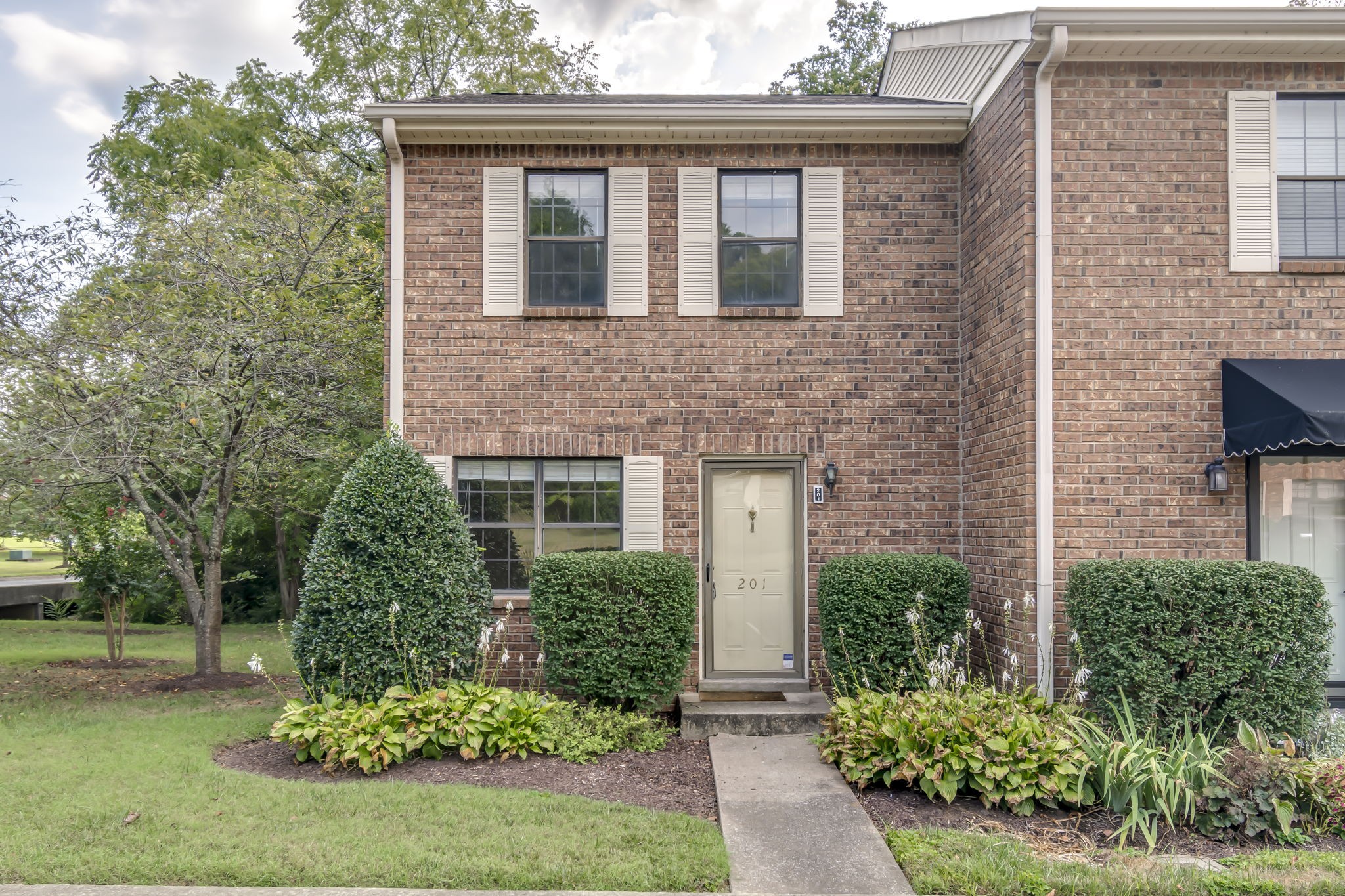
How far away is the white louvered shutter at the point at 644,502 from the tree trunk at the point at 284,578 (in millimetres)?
10577

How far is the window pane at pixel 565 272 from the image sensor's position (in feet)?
27.4

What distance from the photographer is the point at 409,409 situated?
322 inches

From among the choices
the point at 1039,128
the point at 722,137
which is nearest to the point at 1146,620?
the point at 1039,128

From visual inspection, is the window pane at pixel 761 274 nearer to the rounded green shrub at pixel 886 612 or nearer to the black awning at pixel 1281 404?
the rounded green shrub at pixel 886 612

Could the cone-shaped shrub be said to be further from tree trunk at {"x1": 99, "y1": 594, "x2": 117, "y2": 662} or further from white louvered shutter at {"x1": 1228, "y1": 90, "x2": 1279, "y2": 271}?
white louvered shutter at {"x1": 1228, "y1": 90, "x2": 1279, "y2": 271}

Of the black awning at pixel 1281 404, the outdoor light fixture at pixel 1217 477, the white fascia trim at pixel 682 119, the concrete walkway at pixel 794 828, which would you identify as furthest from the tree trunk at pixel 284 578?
the black awning at pixel 1281 404

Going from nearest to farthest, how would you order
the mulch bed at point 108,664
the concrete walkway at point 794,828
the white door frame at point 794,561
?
the concrete walkway at point 794,828 → the white door frame at point 794,561 → the mulch bed at point 108,664

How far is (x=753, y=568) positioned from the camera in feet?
27.2

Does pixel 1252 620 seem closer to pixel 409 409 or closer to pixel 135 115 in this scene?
pixel 409 409

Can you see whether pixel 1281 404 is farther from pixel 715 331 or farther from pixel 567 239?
pixel 567 239

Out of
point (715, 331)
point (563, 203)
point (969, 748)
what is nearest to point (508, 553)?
point (715, 331)

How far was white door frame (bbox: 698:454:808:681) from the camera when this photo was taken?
818cm

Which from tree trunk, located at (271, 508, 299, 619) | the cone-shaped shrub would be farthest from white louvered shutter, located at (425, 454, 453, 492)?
tree trunk, located at (271, 508, 299, 619)

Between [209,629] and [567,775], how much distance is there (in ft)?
19.7
